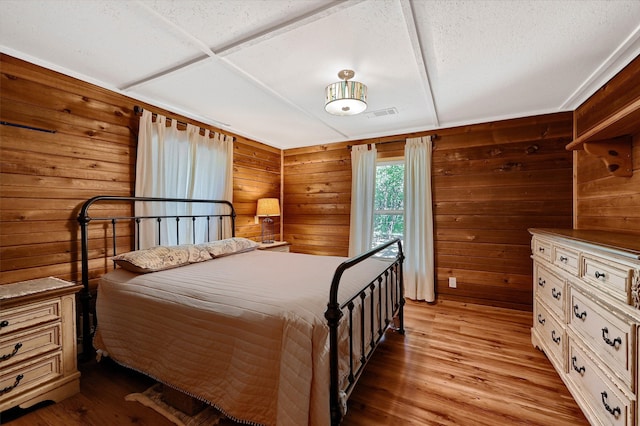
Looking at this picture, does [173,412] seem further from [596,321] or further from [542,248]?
[542,248]

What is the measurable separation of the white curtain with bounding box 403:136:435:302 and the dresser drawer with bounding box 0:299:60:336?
3.36 m

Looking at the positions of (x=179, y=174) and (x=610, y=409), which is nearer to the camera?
(x=610, y=409)

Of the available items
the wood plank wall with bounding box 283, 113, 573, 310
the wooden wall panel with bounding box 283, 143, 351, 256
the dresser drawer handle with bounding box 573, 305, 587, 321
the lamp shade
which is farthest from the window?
the dresser drawer handle with bounding box 573, 305, 587, 321

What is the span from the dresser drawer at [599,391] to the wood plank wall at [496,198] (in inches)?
63.6

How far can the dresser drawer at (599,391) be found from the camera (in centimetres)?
118

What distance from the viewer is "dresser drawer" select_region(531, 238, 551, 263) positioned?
2039 mm

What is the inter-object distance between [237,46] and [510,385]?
2867mm

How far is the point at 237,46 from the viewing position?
5.76 ft

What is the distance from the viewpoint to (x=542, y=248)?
217cm

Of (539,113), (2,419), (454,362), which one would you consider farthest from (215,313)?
(539,113)

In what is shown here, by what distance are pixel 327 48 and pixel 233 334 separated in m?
1.79

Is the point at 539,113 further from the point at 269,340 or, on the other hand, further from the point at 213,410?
the point at 213,410

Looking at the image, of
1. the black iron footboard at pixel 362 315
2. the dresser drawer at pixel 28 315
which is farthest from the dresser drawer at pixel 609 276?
the dresser drawer at pixel 28 315

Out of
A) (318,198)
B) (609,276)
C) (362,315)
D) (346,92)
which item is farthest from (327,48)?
(318,198)
